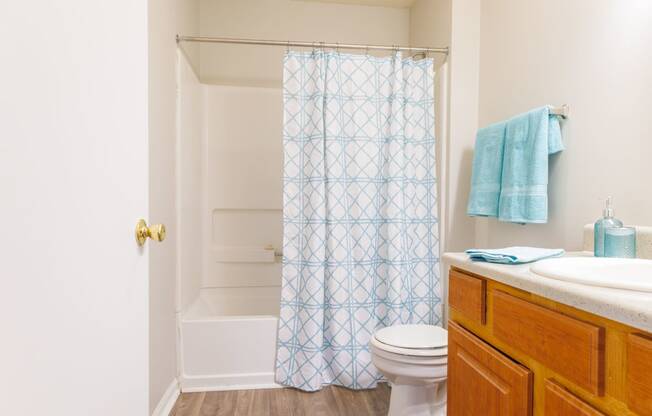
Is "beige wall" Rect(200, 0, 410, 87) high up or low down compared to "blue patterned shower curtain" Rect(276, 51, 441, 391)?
up

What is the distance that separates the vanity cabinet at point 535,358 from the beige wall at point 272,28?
7.75 ft

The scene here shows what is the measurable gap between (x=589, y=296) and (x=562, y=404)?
0.77 ft

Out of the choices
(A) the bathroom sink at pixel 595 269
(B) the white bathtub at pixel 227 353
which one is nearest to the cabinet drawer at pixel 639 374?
(A) the bathroom sink at pixel 595 269

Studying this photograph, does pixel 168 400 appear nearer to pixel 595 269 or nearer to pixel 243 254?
pixel 243 254

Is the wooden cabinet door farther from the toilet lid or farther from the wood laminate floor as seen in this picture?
the wood laminate floor

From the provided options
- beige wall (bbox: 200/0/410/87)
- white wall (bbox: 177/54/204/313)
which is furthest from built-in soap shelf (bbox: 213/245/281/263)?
beige wall (bbox: 200/0/410/87)

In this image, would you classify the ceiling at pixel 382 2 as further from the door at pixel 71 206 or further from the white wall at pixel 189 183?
the door at pixel 71 206

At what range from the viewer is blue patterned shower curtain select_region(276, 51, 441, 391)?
221 centimetres

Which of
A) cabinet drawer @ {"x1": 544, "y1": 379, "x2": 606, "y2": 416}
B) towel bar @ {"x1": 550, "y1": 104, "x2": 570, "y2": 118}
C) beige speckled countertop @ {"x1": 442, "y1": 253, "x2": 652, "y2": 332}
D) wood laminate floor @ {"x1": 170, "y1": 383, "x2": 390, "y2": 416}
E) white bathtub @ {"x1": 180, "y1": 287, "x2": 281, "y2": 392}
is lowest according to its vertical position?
wood laminate floor @ {"x1": 170, "y1": 383, "x2": 390, "y2": 416}

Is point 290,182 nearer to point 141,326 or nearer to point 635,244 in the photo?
A: point 141,326

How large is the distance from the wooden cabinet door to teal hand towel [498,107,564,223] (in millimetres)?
689

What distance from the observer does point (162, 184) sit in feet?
6.47

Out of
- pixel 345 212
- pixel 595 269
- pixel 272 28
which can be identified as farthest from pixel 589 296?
pixel 272 28

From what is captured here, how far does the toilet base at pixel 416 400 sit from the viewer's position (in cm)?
168
